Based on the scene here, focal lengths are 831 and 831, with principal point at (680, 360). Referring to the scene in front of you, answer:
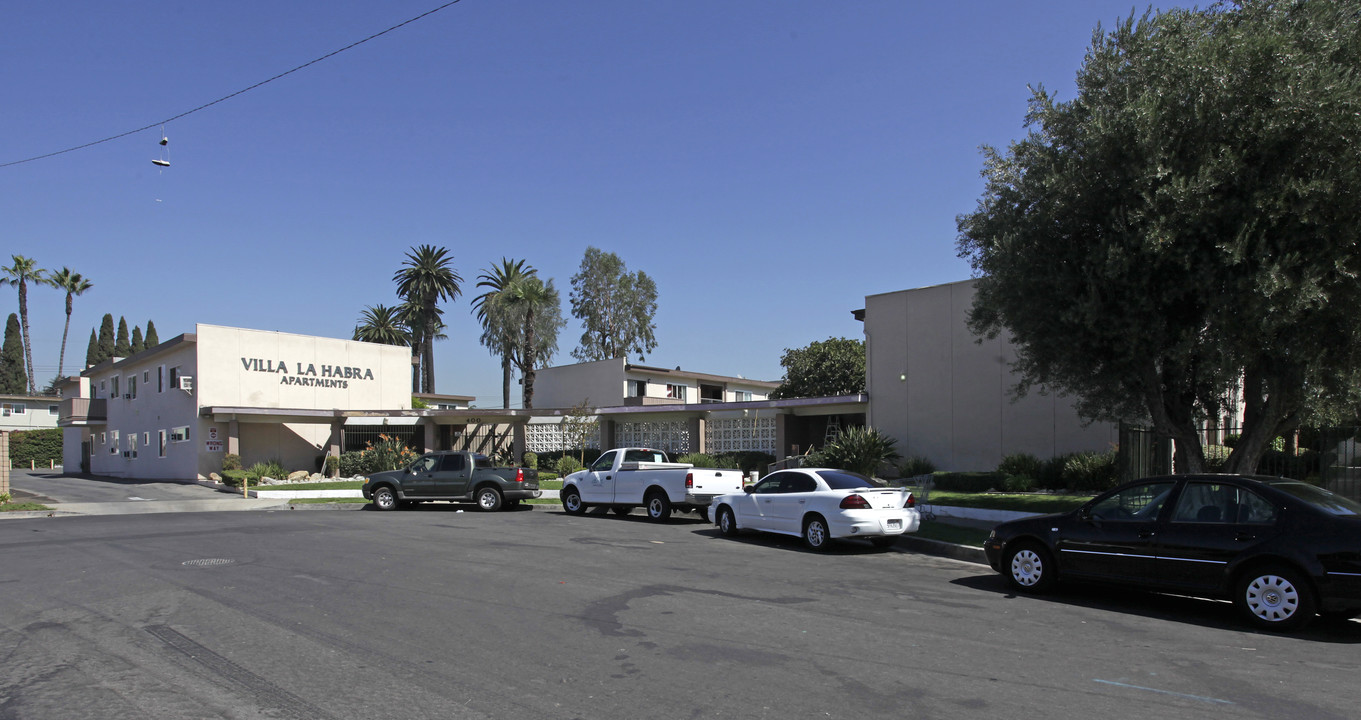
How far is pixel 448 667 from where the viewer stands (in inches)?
252

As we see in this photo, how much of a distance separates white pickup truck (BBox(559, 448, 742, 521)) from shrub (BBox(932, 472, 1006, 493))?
723cm

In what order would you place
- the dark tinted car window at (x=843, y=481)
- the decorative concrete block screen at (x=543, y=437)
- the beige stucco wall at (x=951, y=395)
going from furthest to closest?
the decorative concrete block screen at (x=543, y=437) < the beige stucco wall at (x=951, y=395) < the dark tinted car window at (x=843, y=481)

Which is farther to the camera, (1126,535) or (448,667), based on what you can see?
(1126,535)

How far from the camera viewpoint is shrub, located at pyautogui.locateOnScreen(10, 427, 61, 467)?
57.1 metres

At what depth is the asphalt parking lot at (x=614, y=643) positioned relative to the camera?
5648mm

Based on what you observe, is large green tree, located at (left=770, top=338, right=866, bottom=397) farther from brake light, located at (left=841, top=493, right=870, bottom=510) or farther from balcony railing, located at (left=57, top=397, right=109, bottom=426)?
balcony railing, located at (left=57, top=397, right=109, bottom=426)

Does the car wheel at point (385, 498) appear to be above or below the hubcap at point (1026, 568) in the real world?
below

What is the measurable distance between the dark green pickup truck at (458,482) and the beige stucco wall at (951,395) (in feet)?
39.7

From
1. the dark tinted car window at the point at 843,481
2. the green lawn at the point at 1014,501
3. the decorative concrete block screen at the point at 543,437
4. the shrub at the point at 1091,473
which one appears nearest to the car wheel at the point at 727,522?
the dark tinted car window at the point at 843,481

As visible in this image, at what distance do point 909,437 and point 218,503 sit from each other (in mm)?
21423

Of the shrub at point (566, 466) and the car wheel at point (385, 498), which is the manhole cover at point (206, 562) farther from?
the shrub at point (566, 466)

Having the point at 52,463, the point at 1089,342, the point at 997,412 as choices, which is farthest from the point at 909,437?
the point at 52,463

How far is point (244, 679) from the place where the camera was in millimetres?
6125

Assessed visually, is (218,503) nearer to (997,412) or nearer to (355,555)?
(355,555)
